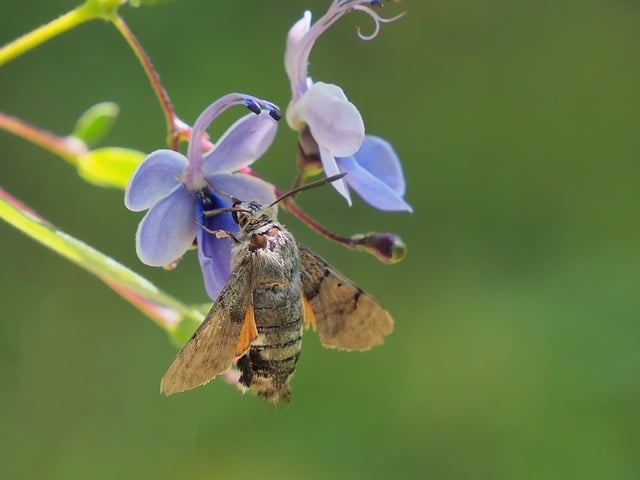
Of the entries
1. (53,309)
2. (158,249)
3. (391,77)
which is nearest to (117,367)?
(53,309)

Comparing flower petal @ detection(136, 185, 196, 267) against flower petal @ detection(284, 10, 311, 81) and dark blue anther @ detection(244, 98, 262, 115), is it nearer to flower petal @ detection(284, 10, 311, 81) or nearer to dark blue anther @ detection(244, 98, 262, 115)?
dark blue anther @ detection(244, 98, 262, 115)

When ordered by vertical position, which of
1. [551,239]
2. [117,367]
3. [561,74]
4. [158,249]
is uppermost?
[561,74]

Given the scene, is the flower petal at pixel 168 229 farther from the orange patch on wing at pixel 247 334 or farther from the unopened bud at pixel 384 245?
the unopened bud at pixel 384 245

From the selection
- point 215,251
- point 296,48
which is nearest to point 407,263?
point 296,48

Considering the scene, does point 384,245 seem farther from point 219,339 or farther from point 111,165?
point 111,165

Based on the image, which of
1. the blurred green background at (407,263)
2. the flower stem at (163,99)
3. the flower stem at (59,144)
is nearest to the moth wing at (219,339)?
the flower stem at (163,99)

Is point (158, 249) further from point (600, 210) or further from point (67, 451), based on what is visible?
point (600, 210)
